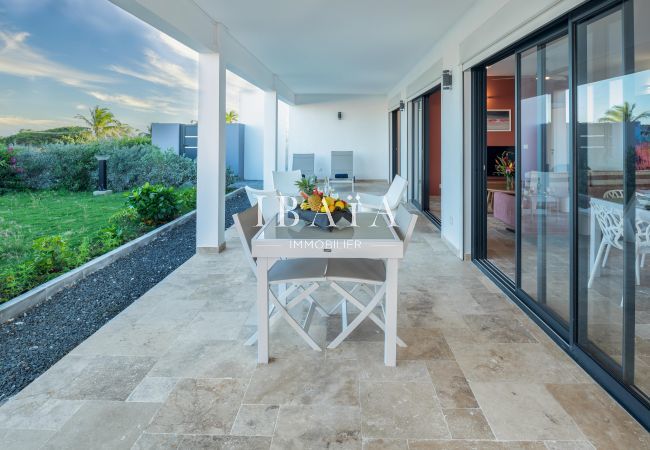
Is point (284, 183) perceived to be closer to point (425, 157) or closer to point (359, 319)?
point (425, 157)

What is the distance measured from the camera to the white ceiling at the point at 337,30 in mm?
4164

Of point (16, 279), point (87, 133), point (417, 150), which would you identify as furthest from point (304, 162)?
point (16, 279)

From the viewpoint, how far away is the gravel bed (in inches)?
92.6

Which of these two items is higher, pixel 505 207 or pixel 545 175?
pixel 545 175

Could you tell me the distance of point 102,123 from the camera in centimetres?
757

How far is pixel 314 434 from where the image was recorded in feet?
5.53

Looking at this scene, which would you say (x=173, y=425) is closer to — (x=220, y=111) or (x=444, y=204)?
(x=220, y=111)

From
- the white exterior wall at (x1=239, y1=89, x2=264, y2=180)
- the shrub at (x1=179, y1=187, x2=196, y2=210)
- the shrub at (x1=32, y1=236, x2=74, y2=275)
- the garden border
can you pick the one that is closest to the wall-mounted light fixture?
the garden border

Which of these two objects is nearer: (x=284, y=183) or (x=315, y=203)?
(x=315, y=203)

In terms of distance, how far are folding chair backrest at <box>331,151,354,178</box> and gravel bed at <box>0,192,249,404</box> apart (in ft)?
23.7

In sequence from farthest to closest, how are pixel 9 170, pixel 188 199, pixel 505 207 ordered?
pixel 188 199 → pixel 505 207 → pixel 9 170

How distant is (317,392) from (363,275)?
0.70m

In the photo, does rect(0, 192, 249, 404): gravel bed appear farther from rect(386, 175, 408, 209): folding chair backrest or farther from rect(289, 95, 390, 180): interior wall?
rect(289, 95, 390, 180): interior wall

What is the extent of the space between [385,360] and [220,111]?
11.7ft
